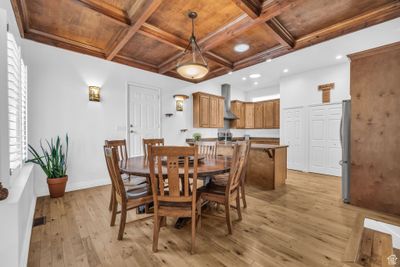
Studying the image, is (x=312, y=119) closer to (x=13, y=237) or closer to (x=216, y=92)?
(x=216, y=92)

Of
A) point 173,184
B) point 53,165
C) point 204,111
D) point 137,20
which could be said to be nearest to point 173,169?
point 173,184

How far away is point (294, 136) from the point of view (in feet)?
17.0

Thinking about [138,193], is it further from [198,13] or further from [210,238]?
[198,13]

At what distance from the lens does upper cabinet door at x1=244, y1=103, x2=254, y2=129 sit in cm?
675

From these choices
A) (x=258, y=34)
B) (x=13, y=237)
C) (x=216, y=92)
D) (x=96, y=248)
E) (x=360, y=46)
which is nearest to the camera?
(x=13, y=237)

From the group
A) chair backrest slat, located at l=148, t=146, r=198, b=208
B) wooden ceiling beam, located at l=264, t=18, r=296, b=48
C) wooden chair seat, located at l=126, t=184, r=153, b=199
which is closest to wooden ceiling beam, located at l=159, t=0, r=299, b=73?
wooden ceiling beam, located at l=264, t=18, r=296, b=48

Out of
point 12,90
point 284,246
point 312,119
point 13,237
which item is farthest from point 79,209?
point 312,119

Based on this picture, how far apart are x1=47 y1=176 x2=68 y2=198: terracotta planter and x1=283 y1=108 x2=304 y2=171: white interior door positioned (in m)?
5.49

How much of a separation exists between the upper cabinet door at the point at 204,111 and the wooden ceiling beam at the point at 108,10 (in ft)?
10.1

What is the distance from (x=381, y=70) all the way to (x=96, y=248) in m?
4.11

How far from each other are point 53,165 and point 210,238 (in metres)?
2.80

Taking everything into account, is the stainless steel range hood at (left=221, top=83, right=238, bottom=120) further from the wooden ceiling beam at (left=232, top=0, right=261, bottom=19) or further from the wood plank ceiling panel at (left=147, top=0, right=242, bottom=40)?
the wooden ceiling beam at (left=232, top=0, right=261, bottom=19)

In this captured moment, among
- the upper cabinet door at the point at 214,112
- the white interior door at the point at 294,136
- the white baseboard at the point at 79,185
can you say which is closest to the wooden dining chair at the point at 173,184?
the white baseboard at the point at 79,185

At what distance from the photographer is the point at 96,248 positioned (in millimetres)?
1730
